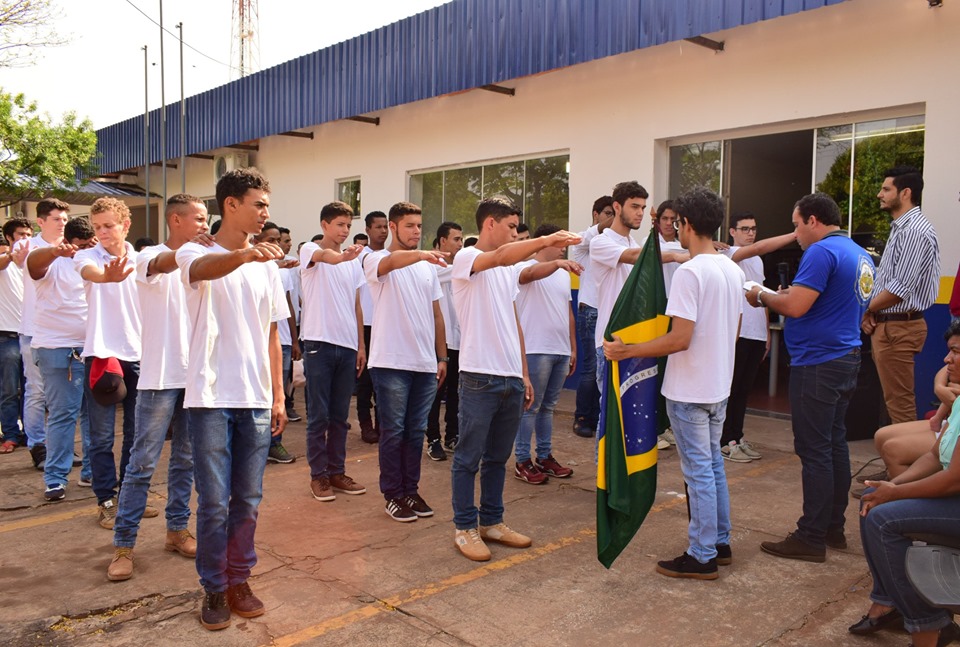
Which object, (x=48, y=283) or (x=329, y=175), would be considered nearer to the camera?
(x=48, y=283)

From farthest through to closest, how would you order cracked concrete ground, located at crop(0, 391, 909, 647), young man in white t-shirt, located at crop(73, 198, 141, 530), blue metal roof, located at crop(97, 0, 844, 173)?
blue metal roof, located at crop(97, 0, 844, 173), young man in white t-shirt, located at crop(73, 198, 141, 530), cracked concrete ground, located at crop(0, 391, 909, 647)

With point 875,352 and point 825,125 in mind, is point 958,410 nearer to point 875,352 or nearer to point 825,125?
point 875,352

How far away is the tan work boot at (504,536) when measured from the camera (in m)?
4.50

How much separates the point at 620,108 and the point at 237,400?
702 cm

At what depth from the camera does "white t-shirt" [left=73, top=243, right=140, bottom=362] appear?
493 centimetres

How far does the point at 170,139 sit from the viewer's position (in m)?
16.9

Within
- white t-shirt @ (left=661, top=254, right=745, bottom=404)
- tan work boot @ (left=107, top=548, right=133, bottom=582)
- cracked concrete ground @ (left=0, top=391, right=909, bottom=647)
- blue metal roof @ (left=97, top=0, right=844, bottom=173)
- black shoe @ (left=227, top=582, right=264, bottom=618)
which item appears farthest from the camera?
blue metal roof @ (left=97, top=0, right=844, bottom=173)

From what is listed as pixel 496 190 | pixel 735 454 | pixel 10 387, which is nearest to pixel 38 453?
pixel 10 387

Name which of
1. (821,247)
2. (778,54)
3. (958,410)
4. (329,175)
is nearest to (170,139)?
A: (329,175)

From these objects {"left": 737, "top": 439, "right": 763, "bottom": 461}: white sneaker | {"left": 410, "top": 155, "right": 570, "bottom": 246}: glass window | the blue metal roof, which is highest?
the blue metal roof

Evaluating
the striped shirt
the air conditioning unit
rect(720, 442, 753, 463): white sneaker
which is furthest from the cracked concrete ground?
the air conditioning unit

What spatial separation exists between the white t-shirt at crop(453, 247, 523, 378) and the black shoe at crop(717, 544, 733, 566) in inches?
57.4

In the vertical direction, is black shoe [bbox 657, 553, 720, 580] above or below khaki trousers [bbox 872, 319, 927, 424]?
below

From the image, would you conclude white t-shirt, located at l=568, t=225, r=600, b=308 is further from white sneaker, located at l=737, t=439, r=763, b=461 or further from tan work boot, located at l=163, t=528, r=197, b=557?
tan work boot, located at l=163, t=528, r=197, b=557
